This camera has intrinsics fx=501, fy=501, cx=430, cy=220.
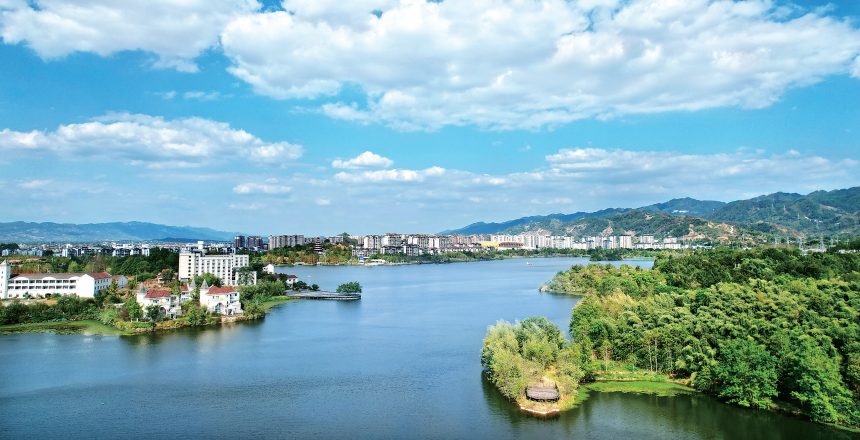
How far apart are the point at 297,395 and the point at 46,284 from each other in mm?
13815

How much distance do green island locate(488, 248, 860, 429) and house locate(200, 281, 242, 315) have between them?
968cm

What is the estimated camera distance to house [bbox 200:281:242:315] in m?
15.6

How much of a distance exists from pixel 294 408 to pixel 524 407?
3.55 m

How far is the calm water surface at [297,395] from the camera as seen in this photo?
6.88 meters

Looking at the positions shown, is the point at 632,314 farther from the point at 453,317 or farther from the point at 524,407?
the point at 453,317

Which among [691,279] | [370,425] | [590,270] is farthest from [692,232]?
[370,425]

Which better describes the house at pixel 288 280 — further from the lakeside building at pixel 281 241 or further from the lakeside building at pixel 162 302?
the lakeside building at pixel 281 241

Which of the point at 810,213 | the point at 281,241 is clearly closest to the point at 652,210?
the point at 810,213

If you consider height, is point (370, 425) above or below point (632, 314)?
below

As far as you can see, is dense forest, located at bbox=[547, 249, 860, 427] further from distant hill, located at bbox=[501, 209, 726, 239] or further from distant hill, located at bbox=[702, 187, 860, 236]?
distant hill, located at bbox=[501, 209, 726, 239]

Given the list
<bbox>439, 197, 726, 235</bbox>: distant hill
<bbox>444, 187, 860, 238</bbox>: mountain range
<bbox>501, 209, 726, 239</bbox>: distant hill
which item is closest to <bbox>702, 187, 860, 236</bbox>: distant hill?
<bbox>444, 187, 860, 238</bbox>: mountain range

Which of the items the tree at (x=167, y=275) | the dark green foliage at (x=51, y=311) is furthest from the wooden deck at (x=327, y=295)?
the dark green foliage at (x=51, y=311)

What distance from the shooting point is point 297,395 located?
8.36 meters

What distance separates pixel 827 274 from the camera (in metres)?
12.4
